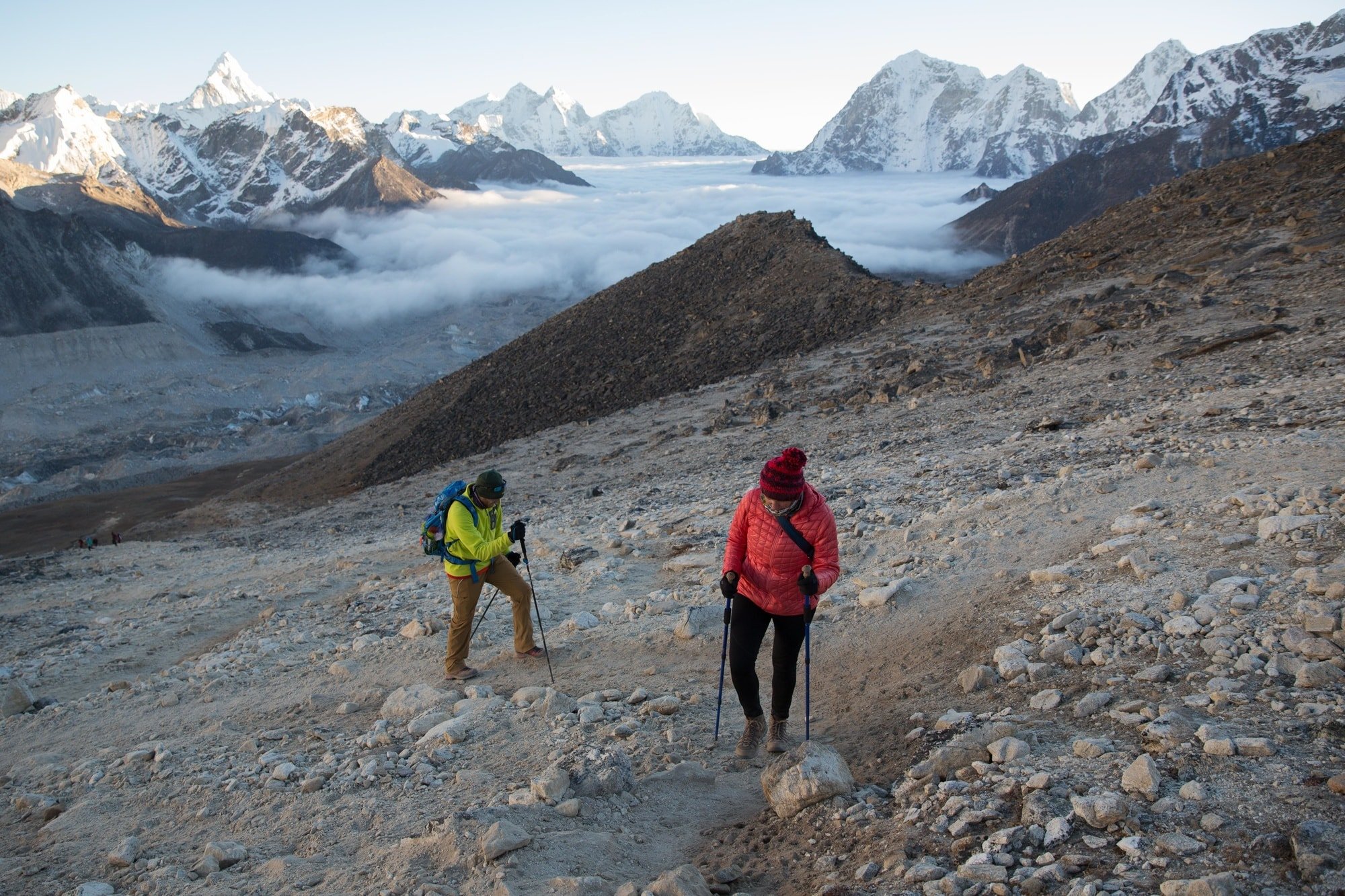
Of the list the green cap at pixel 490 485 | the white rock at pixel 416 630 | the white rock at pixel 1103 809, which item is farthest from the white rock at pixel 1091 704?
the white rock at pixel 416 630

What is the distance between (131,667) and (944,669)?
29.6ft

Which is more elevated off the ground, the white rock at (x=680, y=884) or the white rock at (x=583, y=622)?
the white rock at (x=680, y=884)

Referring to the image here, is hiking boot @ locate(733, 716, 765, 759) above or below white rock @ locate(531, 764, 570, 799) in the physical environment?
below

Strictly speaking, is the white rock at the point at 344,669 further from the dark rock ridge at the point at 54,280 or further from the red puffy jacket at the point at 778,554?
the dark rock ridge at the point at 54,280

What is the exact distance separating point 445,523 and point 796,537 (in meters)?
3.42

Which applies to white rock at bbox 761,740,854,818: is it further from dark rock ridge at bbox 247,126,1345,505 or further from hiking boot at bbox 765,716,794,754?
dark rock ridge at bbox 247,126,1345,505

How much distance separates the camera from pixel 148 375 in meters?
96.8

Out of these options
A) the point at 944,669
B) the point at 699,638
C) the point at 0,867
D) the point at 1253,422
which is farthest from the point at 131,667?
the point at 1253,422

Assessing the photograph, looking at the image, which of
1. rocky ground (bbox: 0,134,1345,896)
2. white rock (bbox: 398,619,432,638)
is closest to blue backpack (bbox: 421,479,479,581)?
rocky ground (bbox: 0,134,1345,896)

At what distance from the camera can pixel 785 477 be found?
520 centimetres

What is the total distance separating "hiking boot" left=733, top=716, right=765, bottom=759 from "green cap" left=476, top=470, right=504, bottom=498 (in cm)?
278

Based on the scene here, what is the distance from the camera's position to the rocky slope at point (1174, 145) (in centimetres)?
13425

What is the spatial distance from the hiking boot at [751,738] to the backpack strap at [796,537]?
113cm

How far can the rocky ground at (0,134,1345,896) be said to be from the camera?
4.06 m
